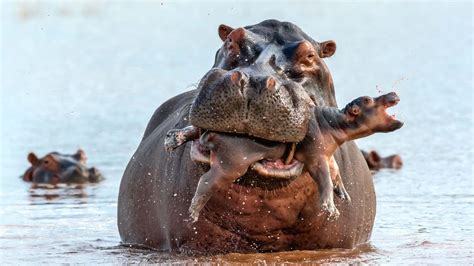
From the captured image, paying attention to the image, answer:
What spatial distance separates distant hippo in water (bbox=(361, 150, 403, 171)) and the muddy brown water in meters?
0.17

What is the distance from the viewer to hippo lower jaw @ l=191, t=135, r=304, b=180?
6.40 m

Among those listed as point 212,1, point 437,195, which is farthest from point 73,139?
point 212,1

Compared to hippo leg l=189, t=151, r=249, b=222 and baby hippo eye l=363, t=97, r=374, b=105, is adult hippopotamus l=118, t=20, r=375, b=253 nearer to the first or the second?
hippo leg l=189, t=151, r=249, b=222

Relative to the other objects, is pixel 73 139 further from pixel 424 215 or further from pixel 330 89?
pixel 330 89

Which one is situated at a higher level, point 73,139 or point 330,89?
point 330,89

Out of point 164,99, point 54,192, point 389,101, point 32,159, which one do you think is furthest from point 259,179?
point 164,99

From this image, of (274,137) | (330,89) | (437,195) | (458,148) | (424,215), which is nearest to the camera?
(274,137)

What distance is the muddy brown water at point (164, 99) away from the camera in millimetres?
8242

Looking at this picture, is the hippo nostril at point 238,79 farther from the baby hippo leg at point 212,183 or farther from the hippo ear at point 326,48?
the hippo ear at point 326,48

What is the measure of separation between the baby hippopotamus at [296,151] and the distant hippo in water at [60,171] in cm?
548

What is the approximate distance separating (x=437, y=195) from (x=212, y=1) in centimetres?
3618

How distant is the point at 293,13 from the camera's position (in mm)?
34344

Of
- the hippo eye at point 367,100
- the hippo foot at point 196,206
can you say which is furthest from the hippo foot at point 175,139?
the hippo eye at point 367,100

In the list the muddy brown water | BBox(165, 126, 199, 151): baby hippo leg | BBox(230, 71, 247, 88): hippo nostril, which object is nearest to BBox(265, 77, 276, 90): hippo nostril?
BBox(230, 71, 247, 88): hippo nostril
